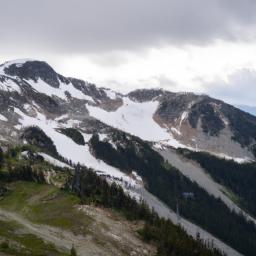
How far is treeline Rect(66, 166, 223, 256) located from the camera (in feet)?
389

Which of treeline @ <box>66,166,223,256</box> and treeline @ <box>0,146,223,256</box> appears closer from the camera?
treeline @ <box>66,166,223,256</box>

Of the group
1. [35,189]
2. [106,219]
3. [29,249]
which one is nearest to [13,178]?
[35,189]

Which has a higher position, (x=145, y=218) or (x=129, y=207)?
(x=129, y=207)

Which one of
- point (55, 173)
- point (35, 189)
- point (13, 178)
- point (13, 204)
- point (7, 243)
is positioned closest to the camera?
point (7, 243)

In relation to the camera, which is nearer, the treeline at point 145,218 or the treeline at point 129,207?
the treeline at point 145,218

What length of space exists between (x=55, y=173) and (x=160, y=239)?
73.0 metres

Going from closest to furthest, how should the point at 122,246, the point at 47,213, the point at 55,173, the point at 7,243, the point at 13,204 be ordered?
the point at 7,243
the point at 122,246
the point at 47,213
the point at 13,204
the point at 55,173

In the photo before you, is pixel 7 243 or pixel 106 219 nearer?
pixel 7 243

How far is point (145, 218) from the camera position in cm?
13562

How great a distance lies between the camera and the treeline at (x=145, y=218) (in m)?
119

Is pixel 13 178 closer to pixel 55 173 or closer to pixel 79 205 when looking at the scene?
pixel 55 173

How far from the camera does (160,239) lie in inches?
4670

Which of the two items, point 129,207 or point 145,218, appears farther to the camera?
point 129,207

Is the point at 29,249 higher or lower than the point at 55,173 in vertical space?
lower
